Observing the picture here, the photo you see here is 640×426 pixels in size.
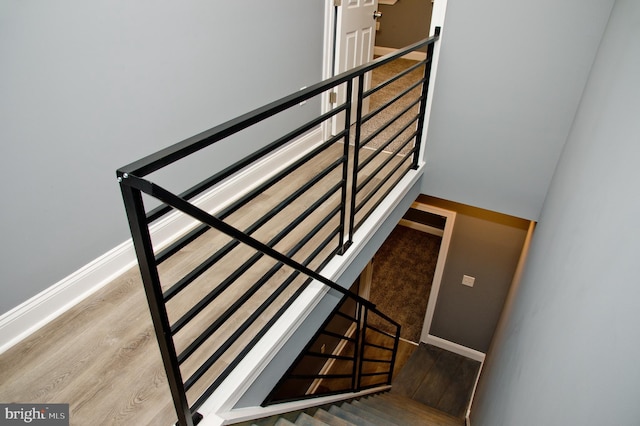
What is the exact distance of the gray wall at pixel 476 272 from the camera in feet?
16.1

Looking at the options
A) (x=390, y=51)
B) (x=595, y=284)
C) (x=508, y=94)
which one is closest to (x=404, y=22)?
(x=390, y=51)

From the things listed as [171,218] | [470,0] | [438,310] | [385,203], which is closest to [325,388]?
[438,310]

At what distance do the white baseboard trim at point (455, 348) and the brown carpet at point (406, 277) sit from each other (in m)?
0.23

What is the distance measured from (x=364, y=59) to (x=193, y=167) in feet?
7.07

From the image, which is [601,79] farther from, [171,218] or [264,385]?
[171,218]

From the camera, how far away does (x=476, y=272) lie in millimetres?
5285

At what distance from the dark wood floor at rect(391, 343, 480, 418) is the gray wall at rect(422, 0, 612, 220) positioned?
317 cm

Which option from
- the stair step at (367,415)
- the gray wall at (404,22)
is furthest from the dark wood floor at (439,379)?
the gray wall at (404,22)

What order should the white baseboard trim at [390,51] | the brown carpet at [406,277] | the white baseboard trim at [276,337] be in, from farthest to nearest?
1. the white baseboard trim at [390,51]
2. the brown carpet at [406,277]
3. the white baseboard trim at [276,337]

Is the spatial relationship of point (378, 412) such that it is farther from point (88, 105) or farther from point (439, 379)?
point (88, 105)

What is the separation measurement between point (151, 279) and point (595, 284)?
120 cm

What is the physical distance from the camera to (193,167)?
257 centimetres

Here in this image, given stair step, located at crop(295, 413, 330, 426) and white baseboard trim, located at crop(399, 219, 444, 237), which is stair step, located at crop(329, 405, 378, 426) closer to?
stair step, located at crop(295, 413, 330, 426)

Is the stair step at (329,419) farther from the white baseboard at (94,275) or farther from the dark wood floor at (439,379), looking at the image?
the dark wood floor at (439,379)
